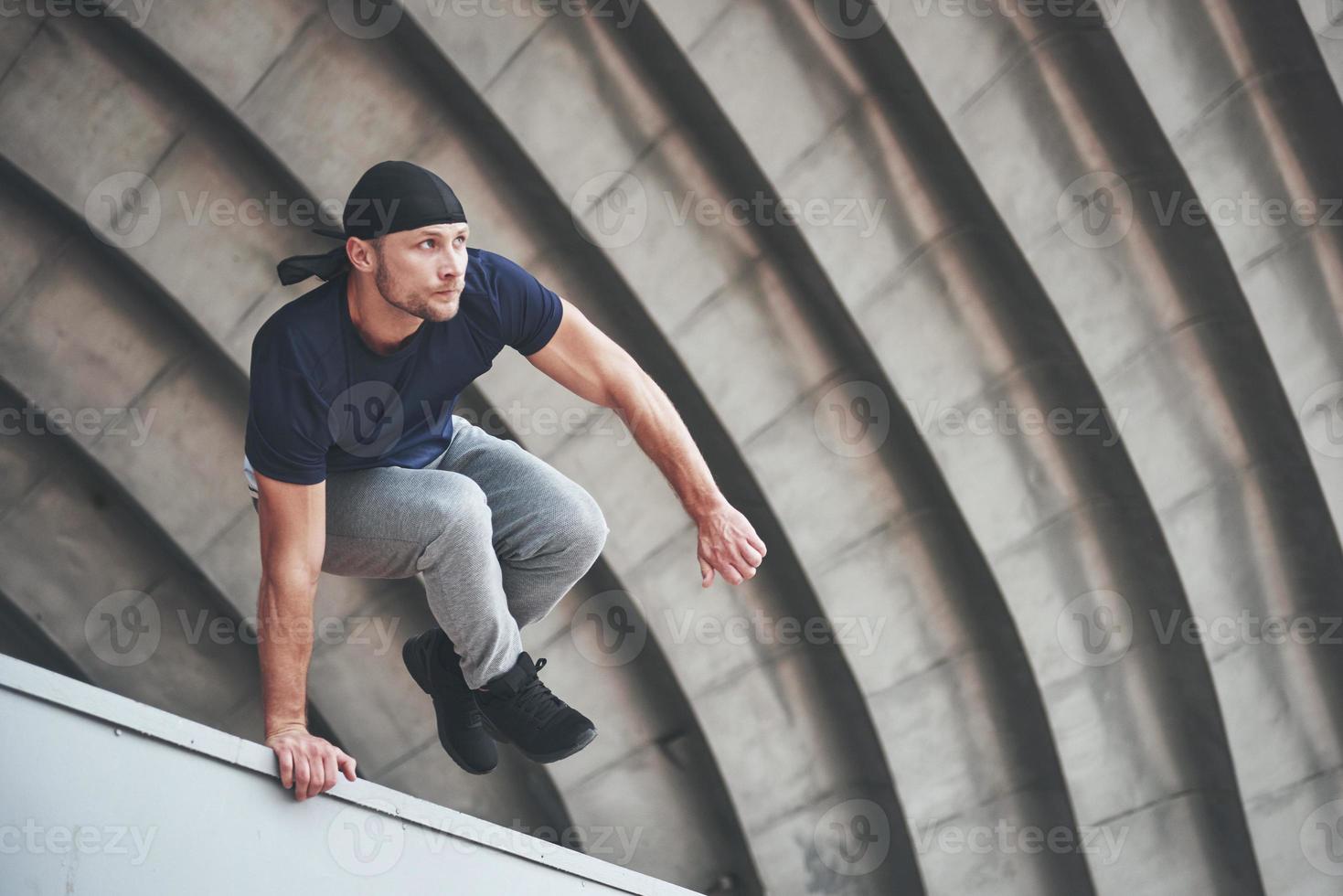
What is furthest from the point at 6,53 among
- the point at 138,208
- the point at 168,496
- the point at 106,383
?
the point at 168,496

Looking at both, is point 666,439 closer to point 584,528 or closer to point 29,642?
point 584,528

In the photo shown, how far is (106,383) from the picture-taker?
32.5 ft

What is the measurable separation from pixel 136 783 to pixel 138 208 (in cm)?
616

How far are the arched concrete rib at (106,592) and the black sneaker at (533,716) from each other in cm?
541

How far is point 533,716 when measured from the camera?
5.49m

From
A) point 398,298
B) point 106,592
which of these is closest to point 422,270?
point 398,298

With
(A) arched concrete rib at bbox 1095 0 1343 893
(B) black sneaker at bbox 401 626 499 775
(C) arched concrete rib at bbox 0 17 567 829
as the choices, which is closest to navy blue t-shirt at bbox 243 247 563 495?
(B) black sneaker at bbox 401 626 499 775

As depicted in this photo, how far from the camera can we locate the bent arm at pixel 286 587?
4891 mm

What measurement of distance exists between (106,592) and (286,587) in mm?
6387

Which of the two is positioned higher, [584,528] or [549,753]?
[584,528]

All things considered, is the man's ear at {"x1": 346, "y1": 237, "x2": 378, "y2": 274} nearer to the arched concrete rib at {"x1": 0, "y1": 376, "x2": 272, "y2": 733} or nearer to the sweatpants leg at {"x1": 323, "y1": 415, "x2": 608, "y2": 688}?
the sweatpants leg at {"x1": 323, "y1": 415, "x2": 608, "y2": 688}

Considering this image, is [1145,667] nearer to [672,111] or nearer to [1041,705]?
[1041,705]

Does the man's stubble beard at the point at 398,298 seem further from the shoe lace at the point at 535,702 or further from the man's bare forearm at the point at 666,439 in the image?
the shoe lace at the point at 535,702

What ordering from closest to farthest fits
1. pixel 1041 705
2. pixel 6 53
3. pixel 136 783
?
1. pixel 136 783
2. pixel 6 53
3. pixel 1041 705
